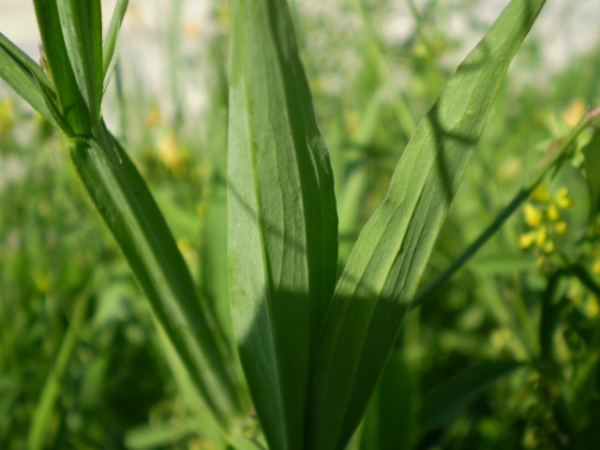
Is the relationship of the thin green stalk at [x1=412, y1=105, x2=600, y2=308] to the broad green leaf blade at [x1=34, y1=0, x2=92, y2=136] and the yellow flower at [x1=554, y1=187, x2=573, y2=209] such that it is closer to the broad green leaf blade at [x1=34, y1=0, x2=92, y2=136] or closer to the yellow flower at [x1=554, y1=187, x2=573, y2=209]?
the yellow flower at [x1=554, y1=187, x2=573, y2=209]

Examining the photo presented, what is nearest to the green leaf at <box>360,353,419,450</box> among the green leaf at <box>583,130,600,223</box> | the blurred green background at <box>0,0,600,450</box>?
the blurred green background at <box>0,0,600,450</box>

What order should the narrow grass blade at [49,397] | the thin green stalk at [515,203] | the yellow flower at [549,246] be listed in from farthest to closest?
the narrow grass blade at [49,397] → the yellow flower at [549,246] → the thin green stalk at [515,203]

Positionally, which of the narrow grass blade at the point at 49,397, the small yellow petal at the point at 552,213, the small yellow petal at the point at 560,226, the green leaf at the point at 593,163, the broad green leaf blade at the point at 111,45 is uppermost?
the broad green leaf blade at the point at 111,45

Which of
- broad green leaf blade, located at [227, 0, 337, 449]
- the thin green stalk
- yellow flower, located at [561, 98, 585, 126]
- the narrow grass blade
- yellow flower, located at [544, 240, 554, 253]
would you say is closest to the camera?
broad green leaf blade, located at [227, 0, 337, 449]

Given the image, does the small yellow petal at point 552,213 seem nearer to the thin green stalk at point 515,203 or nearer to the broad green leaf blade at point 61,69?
the thin green stalk at point 515,203

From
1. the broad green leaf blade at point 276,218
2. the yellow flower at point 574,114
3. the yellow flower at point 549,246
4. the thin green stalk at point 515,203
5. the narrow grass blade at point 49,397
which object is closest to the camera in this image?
the broad green leaf blade at point 276,218

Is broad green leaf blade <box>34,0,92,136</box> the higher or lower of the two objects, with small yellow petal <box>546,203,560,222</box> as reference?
higher

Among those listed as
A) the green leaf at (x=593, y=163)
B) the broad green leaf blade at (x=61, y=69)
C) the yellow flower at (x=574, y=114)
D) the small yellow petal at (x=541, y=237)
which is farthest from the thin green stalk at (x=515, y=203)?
the yellow flower at (x=574, y=114)

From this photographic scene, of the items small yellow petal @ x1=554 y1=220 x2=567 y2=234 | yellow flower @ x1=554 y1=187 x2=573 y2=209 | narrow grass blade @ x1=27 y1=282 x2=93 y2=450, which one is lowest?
narrow grass blade @ x1=27 y1=282 x2=93 y2=450
